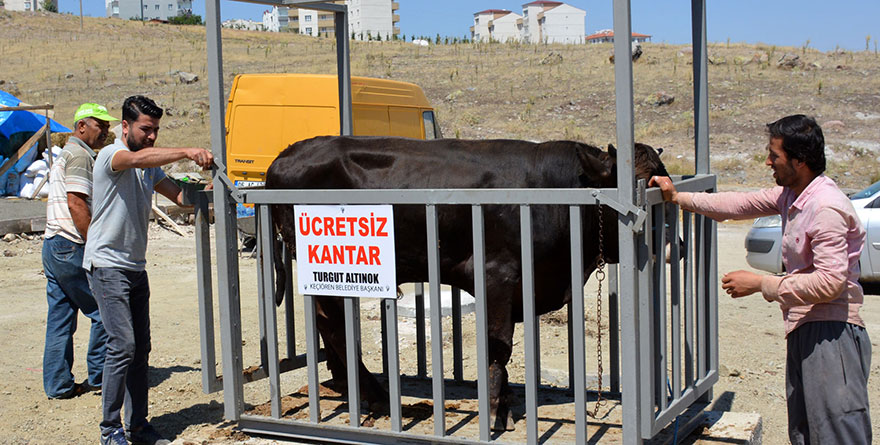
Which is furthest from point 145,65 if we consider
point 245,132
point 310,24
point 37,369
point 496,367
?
point 310,24

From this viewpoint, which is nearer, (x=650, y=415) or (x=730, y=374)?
(x=650, y=415)

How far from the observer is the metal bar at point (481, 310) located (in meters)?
4.30

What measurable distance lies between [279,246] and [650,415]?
2.49 m

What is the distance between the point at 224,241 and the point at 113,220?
690 millimetres

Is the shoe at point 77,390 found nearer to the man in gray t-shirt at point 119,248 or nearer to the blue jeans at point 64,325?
the blue jeans at point 64,325

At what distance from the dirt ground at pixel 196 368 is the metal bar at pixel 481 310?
64 centimetres

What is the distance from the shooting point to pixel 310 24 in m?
110

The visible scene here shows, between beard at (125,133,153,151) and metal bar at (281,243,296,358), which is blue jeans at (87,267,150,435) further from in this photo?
metal bar at (281,243,296,358)

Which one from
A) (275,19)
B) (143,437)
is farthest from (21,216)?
(275,19)

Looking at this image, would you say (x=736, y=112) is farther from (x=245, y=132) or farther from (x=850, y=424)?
(x=850, y=424)

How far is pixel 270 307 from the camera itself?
4910 mm

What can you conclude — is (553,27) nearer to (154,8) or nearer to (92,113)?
(92,113)


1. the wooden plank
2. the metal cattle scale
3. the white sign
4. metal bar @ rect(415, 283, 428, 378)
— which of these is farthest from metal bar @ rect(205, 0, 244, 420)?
the wooden plank

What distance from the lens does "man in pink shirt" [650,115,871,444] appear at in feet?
12.0
